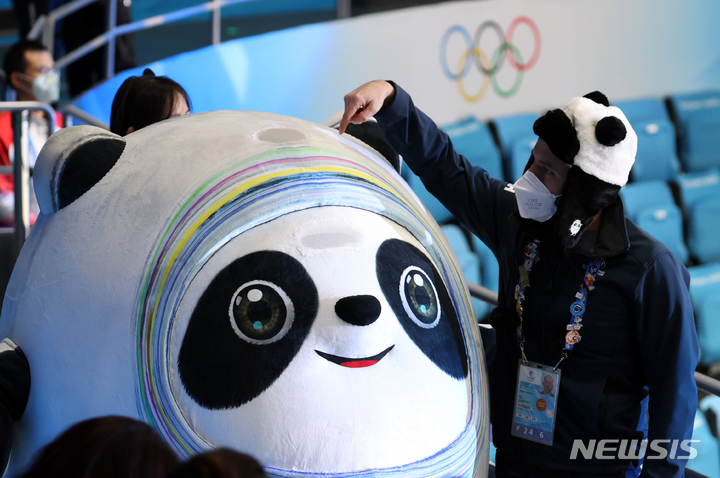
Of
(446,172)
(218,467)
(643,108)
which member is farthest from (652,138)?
(218,467)

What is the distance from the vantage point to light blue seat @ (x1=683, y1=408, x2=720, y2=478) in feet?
16.1

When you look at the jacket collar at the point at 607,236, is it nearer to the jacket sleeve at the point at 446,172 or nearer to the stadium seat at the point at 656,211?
the jacket sleeve at the point at 446,172

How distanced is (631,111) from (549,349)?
4.23m

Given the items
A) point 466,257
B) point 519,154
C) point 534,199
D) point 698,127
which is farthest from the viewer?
point 698,127

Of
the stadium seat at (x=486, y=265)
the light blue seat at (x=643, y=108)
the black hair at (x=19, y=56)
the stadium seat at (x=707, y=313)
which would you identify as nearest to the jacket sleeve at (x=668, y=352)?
the stadium seat at (x=486, y=265)

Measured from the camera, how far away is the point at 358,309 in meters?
1.46

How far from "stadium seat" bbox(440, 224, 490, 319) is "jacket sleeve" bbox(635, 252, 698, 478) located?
2906 mm

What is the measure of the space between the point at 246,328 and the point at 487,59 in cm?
385

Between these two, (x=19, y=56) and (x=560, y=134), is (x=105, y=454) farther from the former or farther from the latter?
(x=19, y=56)

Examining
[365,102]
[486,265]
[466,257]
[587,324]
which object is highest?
[365,102]

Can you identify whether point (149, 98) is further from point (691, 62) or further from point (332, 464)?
point (691, 62)

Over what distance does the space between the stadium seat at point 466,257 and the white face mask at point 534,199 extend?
279 cm

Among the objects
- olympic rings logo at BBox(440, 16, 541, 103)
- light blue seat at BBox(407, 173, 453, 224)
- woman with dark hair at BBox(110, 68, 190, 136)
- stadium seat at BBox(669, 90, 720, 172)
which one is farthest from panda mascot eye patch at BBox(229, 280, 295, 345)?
stadium seat at BBox(669, 90, 720, 172)

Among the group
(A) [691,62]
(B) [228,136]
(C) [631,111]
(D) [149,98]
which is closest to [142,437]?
(B) [228,136]
